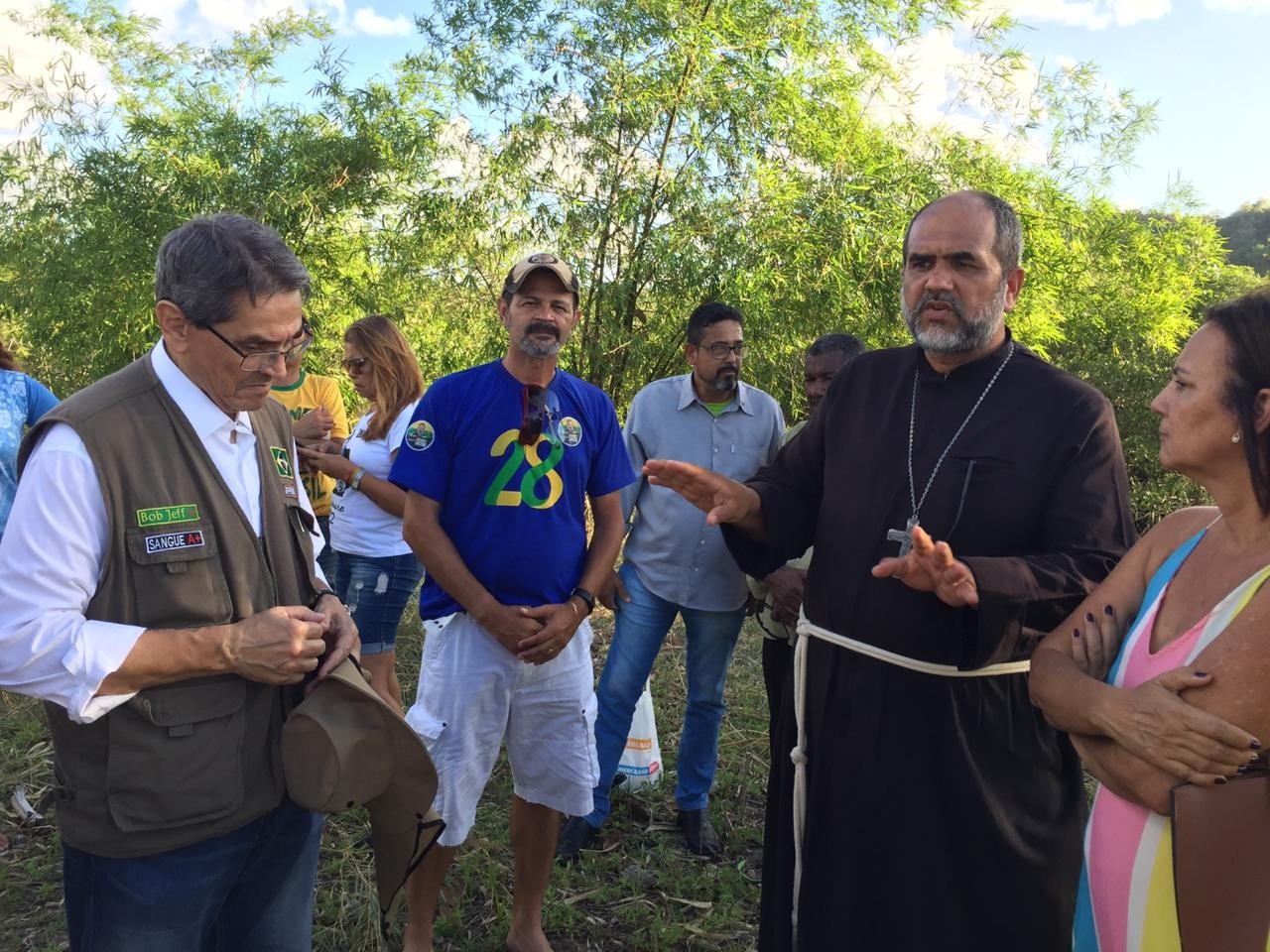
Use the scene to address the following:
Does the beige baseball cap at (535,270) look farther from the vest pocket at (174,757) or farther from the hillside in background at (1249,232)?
the hillside in background at (1249,232)

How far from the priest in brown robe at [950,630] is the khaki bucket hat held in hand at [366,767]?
0.91 metres

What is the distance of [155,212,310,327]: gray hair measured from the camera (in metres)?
1.75

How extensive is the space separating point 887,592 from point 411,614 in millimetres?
5296

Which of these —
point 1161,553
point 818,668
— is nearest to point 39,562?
point 818,668

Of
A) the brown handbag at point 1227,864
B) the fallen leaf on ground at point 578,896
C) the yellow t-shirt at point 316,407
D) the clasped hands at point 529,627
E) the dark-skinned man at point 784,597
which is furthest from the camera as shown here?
the yellow t-shirt at point 316,407

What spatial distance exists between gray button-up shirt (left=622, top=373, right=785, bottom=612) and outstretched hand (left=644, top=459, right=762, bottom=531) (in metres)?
1.38

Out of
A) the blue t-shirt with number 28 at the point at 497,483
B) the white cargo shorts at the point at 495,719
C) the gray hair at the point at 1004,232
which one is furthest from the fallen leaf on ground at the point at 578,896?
the gray hair at the point at 1004,232

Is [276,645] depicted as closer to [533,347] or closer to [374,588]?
[533,347]

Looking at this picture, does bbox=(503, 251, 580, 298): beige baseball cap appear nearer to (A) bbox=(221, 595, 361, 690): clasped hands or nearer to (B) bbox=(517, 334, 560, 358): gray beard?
(B) bbox=(517, 334, 560, 358): gray beard

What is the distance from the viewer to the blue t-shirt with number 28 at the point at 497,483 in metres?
2.97

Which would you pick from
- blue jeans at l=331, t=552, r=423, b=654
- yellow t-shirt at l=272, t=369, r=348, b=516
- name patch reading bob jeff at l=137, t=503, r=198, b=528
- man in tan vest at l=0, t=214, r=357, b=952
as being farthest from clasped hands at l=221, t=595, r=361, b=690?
yellow t-shirt at l=272, t=369, r=348, b=516

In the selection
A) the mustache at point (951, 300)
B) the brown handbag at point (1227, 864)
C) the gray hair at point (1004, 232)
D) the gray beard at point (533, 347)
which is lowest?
the brown handbag at point (1227, 864)

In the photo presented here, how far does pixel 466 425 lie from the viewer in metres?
3.01

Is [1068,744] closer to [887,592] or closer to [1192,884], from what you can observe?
→ [887,592]
